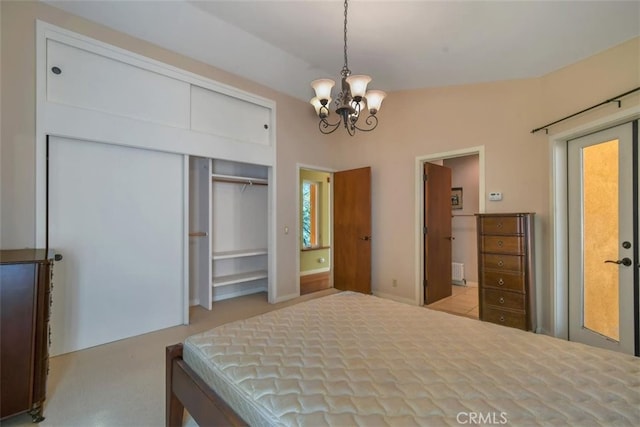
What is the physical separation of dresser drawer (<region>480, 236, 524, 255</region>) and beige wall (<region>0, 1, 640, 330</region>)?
38 cm

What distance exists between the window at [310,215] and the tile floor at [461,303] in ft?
9.15

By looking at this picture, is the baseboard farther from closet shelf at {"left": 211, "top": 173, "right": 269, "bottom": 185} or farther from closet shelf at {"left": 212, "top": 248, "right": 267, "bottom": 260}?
closet shelf at {"left": 211, "top": 173, "right": 269, "bottom": 185}

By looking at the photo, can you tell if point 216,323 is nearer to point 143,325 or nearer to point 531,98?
point 143,325

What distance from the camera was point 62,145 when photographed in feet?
8.37

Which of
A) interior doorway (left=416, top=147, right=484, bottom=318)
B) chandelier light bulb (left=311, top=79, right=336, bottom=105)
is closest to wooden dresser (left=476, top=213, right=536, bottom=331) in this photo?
interior doorway (left=416, top=147, right=484, bottom=318)

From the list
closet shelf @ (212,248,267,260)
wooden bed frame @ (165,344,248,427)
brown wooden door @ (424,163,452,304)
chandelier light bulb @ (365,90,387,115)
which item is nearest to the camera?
wooden bed frame @ (165,344,248,427)

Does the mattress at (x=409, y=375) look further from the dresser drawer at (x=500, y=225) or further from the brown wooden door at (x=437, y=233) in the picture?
the brown wooden door at (x=437, y=233)

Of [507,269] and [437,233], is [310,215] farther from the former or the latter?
[507,269]

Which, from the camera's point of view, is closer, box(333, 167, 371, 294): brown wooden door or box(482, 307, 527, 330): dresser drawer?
box(482, 307, 527, 330): dresser drawer

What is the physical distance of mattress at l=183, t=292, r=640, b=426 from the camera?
0.99m

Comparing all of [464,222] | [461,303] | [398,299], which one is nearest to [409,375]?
[398,299]

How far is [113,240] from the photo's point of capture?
284 centimetres

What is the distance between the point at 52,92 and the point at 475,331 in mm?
3748

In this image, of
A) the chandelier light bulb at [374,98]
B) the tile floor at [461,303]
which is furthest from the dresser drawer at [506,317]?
the chandelier light bulb at [374,98]
